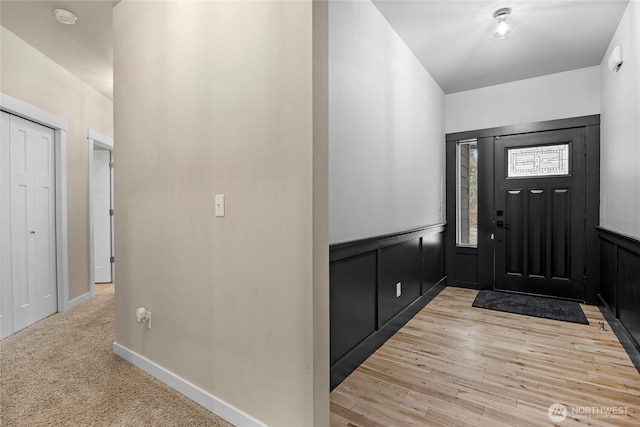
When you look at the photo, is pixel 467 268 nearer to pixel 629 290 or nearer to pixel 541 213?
pixel 541 213

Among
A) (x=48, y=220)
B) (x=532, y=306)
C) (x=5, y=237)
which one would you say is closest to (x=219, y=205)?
(x=5, y=237)

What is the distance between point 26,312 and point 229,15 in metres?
3.28

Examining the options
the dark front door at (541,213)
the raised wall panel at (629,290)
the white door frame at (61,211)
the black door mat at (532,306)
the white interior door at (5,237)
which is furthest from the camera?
the dark front door at (541,213)

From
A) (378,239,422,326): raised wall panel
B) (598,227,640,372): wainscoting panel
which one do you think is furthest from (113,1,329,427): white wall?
(598,227,640,372): wainscoting panel

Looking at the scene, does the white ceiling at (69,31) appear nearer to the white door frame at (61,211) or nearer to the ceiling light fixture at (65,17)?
the ceiling light fixture at (65,17)

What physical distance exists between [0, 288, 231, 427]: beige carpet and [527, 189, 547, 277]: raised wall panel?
12.8 feet

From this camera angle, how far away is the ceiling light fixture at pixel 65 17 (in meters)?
2.55

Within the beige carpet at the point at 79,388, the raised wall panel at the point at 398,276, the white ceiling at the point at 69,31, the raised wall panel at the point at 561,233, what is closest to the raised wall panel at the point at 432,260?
the raised wall panel at the point at 398,276

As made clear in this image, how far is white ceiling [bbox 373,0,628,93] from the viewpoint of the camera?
2574mm

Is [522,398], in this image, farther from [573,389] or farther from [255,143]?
[255,143]

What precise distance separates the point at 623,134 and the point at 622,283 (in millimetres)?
1247

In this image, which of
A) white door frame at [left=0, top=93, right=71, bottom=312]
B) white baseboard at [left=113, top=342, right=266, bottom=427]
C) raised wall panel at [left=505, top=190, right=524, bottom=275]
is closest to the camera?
white baseboard at [left=113, top=342, right=266, bottom=427]

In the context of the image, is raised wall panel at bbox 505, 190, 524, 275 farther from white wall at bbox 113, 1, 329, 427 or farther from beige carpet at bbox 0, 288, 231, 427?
beige carpet at bbox 0, 288, 231, 427

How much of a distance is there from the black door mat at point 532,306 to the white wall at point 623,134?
3.07ft
